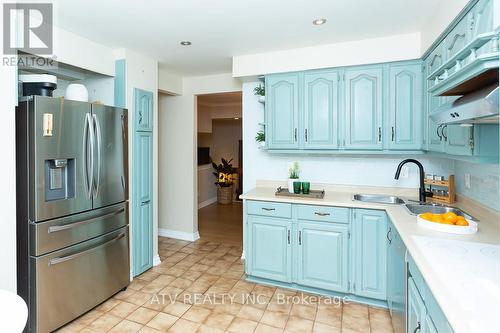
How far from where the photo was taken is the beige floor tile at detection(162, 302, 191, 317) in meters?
2.47

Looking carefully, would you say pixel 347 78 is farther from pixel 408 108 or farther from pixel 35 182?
pixel 35 182

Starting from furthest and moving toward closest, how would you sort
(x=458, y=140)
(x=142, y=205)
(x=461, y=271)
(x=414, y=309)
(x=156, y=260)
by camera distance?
1. (x=156, y=260)
2. (x=142, y=205)
3. (x=458, y=140)
4. (x=414, y=309)
5. (x=461, y=271)

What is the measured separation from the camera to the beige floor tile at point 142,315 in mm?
2363

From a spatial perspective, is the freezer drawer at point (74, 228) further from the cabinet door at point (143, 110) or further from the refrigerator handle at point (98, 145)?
the cabinet door at point (143, 110)

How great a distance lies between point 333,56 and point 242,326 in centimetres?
258

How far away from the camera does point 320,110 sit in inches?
117

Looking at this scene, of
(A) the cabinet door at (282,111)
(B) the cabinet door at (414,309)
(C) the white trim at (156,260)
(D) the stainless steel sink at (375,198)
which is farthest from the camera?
(C) the white trim at (156,260)

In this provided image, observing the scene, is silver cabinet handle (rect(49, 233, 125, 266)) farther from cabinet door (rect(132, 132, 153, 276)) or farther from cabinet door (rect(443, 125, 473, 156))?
cabinet door (rect(443, 125, 473, 156))

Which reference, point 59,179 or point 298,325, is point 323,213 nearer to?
point 298,325

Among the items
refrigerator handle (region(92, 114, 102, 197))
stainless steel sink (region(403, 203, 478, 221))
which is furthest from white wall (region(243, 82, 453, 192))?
refrigerator handle (region(92, 114, 102, 197))

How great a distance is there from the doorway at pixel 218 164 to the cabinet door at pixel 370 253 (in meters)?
2.25

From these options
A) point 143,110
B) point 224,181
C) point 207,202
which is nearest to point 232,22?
point 143,110

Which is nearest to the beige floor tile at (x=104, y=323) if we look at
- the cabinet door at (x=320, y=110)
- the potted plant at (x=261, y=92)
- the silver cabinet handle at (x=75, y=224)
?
the silver cabinet handle at (x=75, y=224)

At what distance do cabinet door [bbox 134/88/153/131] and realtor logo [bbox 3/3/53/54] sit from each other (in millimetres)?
885
